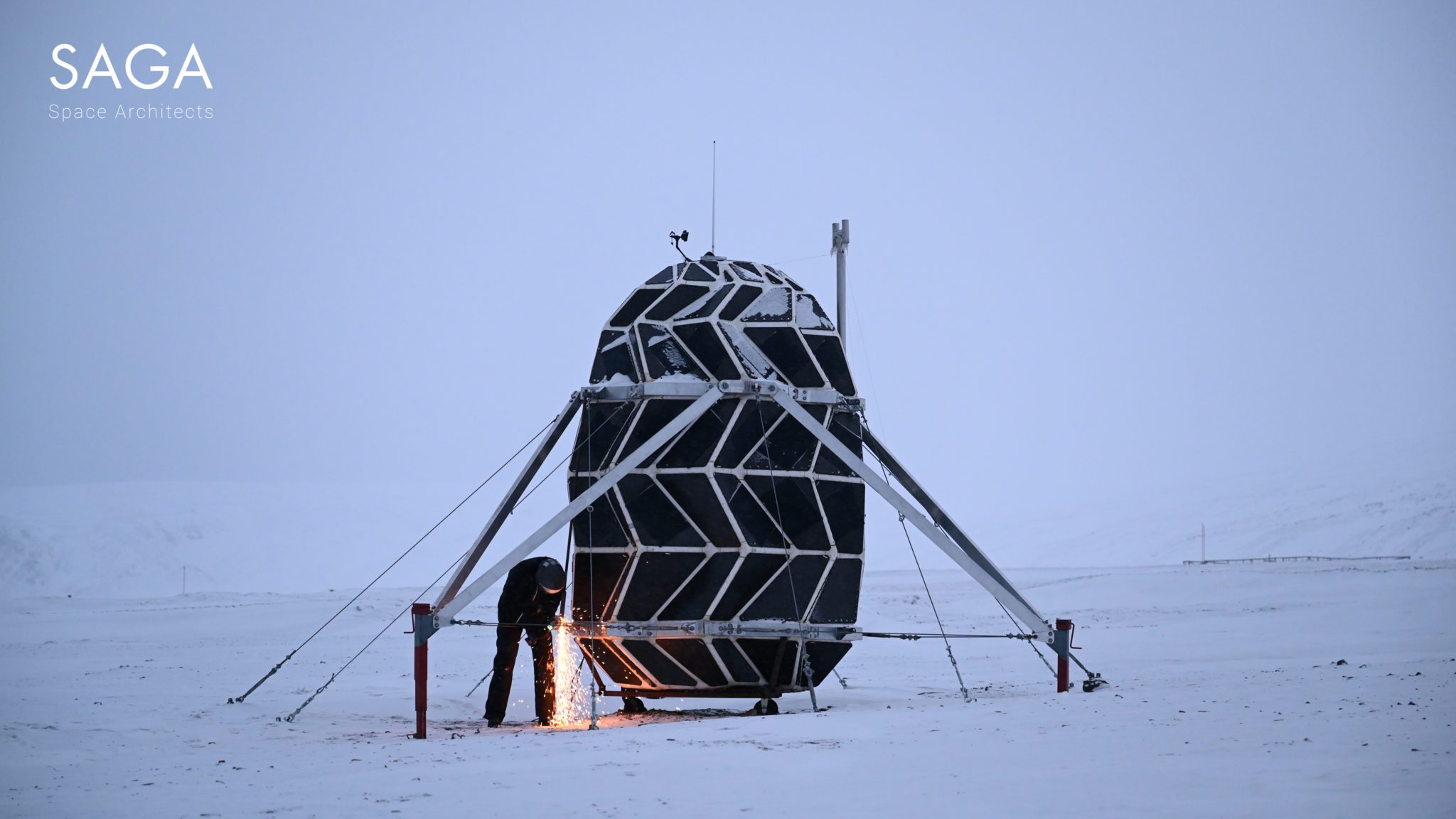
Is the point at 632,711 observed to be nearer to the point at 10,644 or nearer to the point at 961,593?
the point at 10,644

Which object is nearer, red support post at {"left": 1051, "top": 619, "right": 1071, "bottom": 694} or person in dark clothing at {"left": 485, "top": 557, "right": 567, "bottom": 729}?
person in dark clothing at {"left": 485, "top": 557, "right": 567, "bottom": 729}

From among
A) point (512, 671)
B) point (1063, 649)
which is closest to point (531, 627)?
point (512, 671)

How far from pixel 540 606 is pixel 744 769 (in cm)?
588

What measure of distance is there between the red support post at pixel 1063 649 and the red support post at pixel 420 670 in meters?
6.77

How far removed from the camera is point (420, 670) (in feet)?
49.3

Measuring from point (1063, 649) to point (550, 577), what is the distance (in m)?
5.67

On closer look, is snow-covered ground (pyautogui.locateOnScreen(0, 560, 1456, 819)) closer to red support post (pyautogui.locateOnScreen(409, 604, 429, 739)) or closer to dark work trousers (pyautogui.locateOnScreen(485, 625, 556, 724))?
red support post (pyautogui.locateOnScreen(409, 604, 429, 739))

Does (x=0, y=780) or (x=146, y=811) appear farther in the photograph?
(x=0, y=780)

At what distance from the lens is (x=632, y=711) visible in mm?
17672

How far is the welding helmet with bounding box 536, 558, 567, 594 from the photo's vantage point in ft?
54.7

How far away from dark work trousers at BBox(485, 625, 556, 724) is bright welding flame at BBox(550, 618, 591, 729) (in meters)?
0.07

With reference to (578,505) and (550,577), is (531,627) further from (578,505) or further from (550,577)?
(578,505)

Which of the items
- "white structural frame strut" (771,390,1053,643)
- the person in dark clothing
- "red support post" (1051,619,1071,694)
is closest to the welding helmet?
the person in dark clothing

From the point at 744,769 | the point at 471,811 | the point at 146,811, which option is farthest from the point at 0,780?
the point at 744,769
